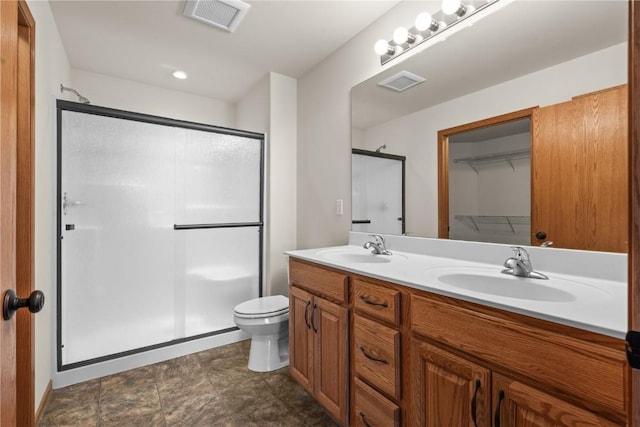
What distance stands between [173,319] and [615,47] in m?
2.96

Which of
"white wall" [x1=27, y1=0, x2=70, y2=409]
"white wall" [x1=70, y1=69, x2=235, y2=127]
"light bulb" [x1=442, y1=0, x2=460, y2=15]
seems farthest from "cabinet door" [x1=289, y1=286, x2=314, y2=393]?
"white wall" [x1=70, y1=69, x2=235, y2=127]

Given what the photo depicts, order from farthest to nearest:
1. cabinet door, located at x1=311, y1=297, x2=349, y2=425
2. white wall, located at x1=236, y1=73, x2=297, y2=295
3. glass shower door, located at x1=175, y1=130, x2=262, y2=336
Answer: white wall, located at x1=236, y1=73, x2=297, y2=295
glass shower door, located at x1=175, y1=130, x2=262, y2=336
cabinet door, located at x1=311, y1=297, x2=349, y2=425

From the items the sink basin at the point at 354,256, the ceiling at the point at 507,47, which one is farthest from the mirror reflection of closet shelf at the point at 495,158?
the sink basin at the point at 354,256

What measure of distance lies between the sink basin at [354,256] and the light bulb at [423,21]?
4.16ft

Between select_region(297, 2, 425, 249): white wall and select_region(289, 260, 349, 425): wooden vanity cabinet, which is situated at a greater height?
select_region(297, 2, 425, 249): white wall

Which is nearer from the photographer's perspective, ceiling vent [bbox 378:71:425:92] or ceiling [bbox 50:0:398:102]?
ceiling vent [bbox 378:71:425:92]

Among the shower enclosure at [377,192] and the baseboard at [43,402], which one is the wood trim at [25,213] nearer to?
the baseboard at [43,402]

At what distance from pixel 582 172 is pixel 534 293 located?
514 millimetres

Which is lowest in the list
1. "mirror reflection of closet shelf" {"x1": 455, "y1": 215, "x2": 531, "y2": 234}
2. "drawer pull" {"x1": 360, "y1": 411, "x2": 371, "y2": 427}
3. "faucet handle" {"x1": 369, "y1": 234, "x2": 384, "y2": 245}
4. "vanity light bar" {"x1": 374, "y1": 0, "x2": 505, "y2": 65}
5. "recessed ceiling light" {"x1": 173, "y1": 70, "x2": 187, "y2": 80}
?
"drawer pull" {"x1": 360, "y1": 411, "x2": 371, "y2": 427}

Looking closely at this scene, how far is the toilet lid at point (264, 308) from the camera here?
215 cm

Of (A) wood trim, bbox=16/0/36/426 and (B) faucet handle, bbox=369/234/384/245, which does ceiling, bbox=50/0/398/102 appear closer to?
(A) wood trim, bbox=16/0/36/426

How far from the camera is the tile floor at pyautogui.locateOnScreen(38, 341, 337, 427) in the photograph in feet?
5.51

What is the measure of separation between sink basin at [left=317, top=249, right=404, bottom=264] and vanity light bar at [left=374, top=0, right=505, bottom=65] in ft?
4.05

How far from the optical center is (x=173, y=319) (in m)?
2.43
